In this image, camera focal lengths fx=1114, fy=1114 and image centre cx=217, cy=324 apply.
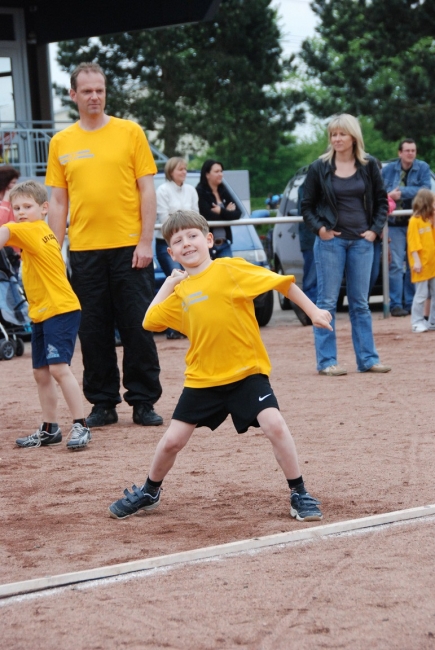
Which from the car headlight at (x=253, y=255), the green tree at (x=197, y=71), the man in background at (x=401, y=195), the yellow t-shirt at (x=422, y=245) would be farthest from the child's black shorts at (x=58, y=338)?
the green tree at (x=197, y=71)

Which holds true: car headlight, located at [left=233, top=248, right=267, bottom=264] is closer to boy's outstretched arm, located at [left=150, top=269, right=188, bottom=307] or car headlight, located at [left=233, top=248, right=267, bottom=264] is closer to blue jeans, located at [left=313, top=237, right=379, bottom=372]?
blue jeans, located at [left=313, top=237, right=379, bottom=372]

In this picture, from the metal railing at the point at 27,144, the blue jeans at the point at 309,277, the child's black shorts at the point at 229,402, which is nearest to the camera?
the child's black shorts at the point at 229,402

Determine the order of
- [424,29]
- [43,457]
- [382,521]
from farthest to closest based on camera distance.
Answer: [424,29] → [43,457] → [382,521]

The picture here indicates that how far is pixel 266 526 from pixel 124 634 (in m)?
1.37

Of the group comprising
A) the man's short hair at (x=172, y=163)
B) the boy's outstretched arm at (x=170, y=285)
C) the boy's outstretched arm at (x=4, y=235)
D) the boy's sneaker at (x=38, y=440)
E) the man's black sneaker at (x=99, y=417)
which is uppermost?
the man's short hair at (x=172, y=163)

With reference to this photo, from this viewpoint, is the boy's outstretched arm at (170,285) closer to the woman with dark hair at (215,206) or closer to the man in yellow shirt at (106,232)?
the man in yellow shirt at (106,232)

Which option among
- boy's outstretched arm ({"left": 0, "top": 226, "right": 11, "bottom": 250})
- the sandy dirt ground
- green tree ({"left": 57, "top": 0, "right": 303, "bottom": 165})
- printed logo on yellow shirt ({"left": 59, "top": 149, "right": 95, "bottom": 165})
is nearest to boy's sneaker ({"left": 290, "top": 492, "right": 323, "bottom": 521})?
the sandy dirt ground

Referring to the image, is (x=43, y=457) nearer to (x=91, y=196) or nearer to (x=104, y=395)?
(x=104, y=395)

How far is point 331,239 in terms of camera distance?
9406mm

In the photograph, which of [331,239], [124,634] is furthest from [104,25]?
[124,634]

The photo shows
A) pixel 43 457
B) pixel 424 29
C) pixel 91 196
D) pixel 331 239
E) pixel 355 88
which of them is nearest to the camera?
pixel 43 457

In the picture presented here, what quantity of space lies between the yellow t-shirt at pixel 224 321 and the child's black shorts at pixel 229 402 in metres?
0.04

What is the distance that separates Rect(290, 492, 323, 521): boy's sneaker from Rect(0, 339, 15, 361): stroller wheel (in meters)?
7.75

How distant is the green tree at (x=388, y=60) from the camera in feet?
106
